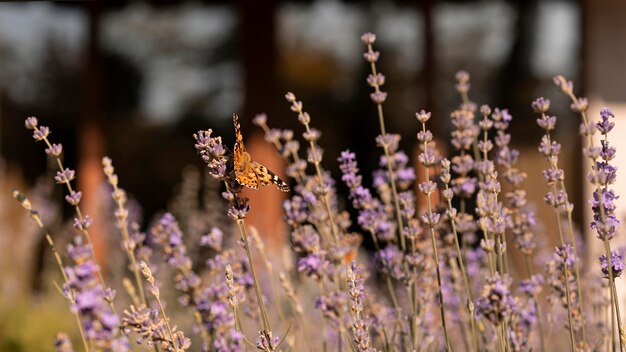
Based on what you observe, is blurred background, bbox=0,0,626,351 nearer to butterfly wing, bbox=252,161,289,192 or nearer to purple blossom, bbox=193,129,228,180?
butterfly wing, bbox=252,161,289,192

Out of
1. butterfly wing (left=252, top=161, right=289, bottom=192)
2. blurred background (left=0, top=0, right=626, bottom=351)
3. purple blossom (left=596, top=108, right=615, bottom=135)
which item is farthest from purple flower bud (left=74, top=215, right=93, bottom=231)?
blurred background (left=0, top=0, right=626, bottom=351)

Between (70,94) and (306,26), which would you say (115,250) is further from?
(306,26)

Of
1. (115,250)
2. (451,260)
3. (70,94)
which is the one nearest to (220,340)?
(451,260)

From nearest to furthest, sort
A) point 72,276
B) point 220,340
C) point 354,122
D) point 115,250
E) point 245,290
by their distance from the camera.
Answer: point 72,276 < point 220,340 < point 245,290 < point 115,250 < point 354,122

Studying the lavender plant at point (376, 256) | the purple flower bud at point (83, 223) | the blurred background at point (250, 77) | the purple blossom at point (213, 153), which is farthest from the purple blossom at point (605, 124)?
the blurred background at point (250, 77)

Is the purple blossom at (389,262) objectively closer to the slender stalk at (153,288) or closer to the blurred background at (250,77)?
the slender stalk at (153,288)

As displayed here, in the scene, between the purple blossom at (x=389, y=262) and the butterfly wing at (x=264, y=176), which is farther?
the purple blossom at (x=389, y=262)
